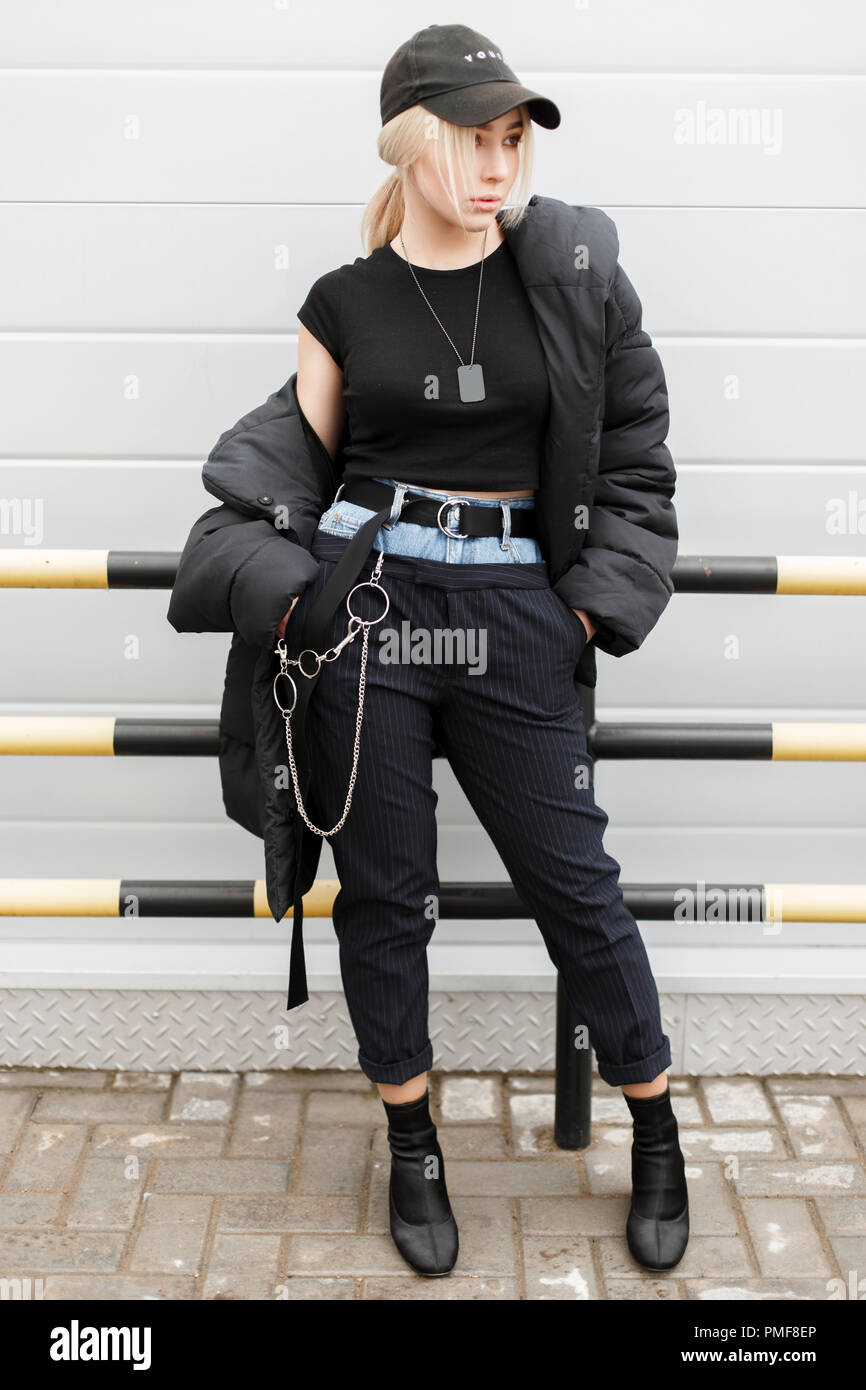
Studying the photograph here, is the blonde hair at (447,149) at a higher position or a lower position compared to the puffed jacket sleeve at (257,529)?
higher

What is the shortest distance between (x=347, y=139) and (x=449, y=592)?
1.07 m

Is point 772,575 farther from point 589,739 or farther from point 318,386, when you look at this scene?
point 318,386

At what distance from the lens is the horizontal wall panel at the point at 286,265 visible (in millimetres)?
2605

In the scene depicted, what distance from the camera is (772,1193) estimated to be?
251 cm

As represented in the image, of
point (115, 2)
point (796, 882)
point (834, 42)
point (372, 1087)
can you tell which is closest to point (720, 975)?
point (796, 882)

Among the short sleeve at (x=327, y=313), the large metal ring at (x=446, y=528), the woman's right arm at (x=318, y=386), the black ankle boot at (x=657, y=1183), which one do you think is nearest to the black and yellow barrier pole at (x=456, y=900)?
the black ankle boot at (x=657, y=1183)

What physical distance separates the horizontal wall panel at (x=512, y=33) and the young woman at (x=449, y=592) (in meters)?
0.56

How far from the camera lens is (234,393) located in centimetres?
269

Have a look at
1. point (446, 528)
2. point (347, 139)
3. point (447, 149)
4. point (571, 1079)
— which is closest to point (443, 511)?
point (446, 528)

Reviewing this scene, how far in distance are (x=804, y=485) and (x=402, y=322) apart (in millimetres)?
1051

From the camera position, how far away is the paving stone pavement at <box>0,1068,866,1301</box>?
7.50 feet

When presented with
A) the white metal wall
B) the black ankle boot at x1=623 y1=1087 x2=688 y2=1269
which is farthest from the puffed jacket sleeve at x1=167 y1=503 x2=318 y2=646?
the black ankle boot at x1=623 y1=1087 x2=688 y2=1269

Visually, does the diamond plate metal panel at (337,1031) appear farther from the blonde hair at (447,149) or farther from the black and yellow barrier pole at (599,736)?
the blonde hair at (447,149)

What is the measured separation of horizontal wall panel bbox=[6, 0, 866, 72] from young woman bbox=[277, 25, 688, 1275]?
1.84 ft
